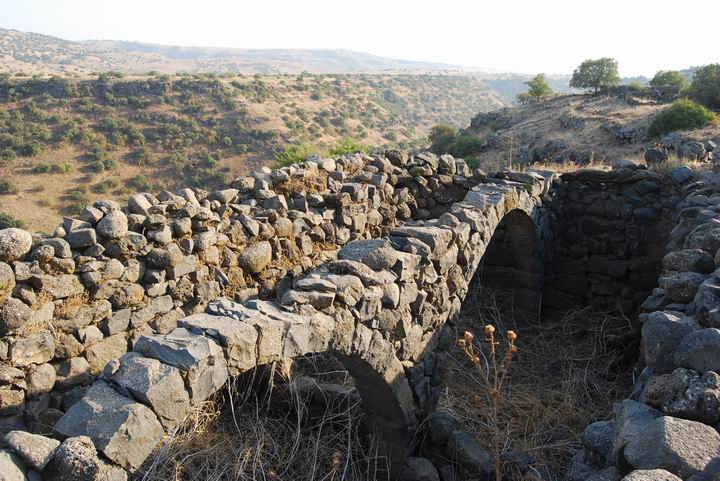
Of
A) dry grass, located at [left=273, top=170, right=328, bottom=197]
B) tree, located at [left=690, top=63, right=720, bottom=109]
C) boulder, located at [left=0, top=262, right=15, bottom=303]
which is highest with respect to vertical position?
tree, located at [left=690, top=63, right=720, bottom=109]

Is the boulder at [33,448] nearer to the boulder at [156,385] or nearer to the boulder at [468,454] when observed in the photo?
the boulder at [156,385]

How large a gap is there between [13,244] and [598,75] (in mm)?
30030

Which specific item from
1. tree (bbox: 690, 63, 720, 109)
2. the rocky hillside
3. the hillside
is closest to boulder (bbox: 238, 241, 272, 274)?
the rocky hillside

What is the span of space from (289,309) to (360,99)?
143ft

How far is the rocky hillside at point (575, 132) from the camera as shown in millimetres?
15742

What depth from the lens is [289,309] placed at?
12.3ft

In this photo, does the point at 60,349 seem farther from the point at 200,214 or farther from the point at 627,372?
the point at 627,372

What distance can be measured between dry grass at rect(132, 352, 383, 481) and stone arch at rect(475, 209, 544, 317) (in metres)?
4.49

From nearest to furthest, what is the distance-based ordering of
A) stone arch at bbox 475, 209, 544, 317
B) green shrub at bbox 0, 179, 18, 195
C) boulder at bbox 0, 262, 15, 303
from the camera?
1. boulder at bbox 0, 262, 15, 303
2. stone arch at bbox 475, 209, 544, 317
3. green shrub at bbox 0, 179, 18, 195

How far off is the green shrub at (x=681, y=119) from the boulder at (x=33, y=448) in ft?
54.0

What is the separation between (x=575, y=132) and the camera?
19.5 metres

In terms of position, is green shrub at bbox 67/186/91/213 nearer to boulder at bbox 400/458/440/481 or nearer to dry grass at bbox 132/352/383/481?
dry grass at bbox 132/352/383/481

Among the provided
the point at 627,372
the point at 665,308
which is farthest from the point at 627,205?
the point at 665,308

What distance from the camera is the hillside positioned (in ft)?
79.4
